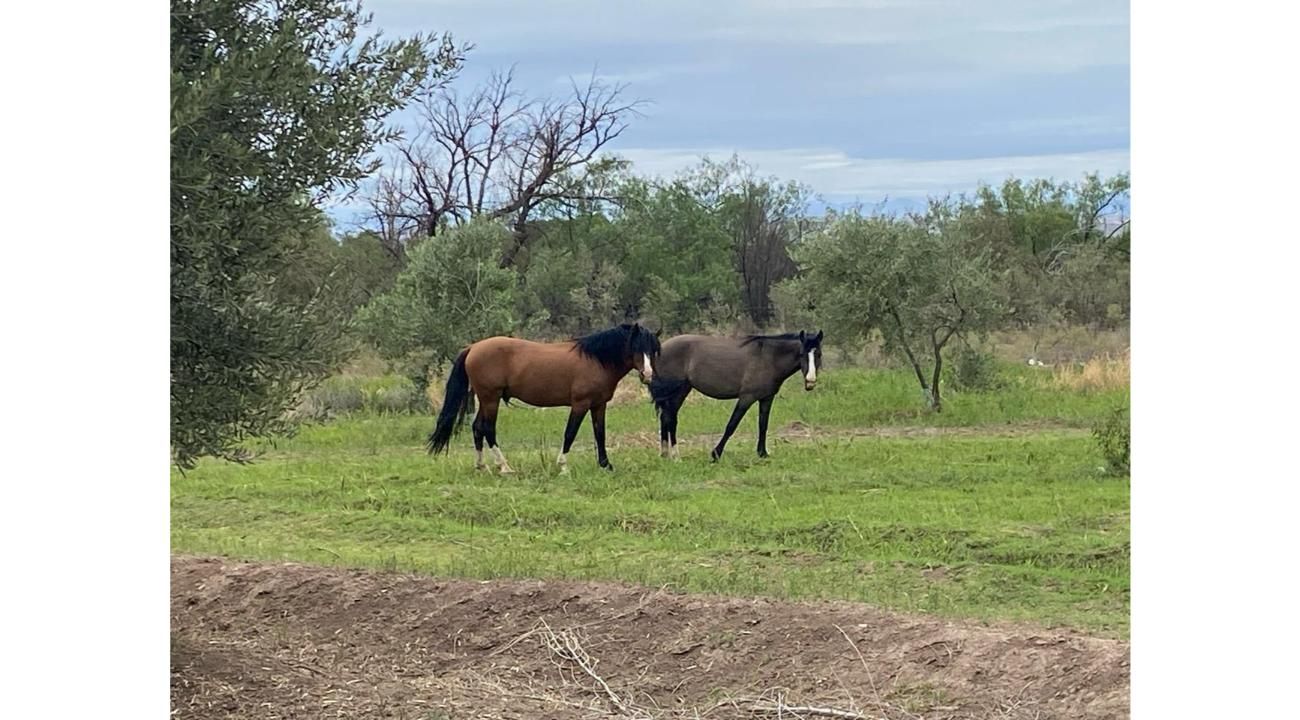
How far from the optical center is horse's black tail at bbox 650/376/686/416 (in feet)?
25.7

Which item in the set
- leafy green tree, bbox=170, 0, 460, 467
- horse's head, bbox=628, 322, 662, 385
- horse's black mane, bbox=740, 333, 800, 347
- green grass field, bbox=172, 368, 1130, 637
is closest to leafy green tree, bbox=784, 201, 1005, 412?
green grass field, bbox=172, 368, 1130, 637

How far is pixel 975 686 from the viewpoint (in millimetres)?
4719

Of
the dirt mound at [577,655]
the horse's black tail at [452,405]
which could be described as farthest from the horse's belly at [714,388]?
the dirt mound at [577,655]

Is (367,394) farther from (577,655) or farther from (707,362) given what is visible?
(577,655)

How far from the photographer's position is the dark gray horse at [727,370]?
7.86 metres

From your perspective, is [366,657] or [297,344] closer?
[297,344]

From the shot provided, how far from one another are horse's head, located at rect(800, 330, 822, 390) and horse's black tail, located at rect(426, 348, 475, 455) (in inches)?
82.4

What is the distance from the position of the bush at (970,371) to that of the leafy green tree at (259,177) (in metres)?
4.98

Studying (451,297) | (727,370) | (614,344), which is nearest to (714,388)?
(727,370)

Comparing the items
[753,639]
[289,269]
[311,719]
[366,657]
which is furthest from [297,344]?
[753,639]

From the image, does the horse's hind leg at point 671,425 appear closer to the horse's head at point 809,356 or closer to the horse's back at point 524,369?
the horse's back at point 524,369

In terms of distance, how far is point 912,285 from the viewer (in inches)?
340
